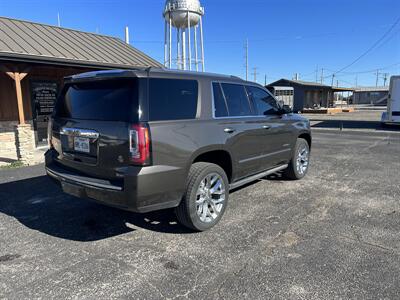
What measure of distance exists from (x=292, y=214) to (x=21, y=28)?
10834mm

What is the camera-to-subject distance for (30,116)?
1075cm

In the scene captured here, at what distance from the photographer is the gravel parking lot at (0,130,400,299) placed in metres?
2.72

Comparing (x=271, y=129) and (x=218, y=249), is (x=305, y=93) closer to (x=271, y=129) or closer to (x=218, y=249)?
(x=271, y=129)

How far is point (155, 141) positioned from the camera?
318 cm

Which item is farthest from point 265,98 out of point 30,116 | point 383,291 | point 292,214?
point 30,116

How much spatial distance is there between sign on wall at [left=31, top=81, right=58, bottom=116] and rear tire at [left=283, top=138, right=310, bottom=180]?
8.82 m

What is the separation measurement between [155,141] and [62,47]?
9.01 meters

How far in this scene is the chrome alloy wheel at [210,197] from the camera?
3.83m

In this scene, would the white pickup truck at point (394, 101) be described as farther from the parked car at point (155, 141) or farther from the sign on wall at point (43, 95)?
the sign on wall at point (43, 95)

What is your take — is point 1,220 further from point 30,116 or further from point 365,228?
point 30,116

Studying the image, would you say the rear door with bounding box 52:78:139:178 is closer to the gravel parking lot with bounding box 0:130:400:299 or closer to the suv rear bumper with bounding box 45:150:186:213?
the suv rear bumper with bounding box 45:150:186:213

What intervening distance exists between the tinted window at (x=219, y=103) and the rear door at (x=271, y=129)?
83 centimetres

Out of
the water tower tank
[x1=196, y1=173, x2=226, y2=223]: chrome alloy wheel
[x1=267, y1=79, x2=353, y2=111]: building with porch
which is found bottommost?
[x1=196, y1=173, x2=226, y2=223]: chrome alloy wheel

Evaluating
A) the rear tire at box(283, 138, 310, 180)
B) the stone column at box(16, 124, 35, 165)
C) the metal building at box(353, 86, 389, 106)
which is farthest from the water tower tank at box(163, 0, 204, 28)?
the metal building at box(353, 86, 389, 106)
